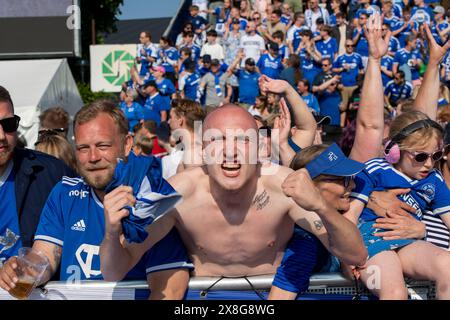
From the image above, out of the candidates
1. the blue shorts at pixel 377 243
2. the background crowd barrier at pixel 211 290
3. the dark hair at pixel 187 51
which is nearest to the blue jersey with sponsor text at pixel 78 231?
the background crowd barrier at pixel 211 290

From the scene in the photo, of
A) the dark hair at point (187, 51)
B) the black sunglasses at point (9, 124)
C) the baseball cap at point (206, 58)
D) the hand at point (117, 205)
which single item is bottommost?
the hand at point (117, 205)

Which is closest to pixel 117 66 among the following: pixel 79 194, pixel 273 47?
pixel 273 47

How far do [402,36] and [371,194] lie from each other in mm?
12289

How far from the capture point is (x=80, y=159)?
328cm

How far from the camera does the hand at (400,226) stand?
3.31 metres

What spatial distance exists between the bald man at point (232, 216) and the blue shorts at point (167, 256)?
46mm

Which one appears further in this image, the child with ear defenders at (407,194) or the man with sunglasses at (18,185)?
the man with sunglasses at (18,185)

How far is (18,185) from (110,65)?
14.1 meters

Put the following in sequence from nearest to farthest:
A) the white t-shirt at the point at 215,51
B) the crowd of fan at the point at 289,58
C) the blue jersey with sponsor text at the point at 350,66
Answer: the crowd of fan at the point at 289,58
the blue jersey with sponsor text at the point at 350,66
the white t-shirt at the point at 215,51

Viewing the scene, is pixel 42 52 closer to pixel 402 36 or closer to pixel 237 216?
pixel 237 216

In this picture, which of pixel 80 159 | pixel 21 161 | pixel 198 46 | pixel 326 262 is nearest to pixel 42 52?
pixel 21 161

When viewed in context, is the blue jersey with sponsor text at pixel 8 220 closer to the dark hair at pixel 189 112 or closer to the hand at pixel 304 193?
the hand at pixel 304 193

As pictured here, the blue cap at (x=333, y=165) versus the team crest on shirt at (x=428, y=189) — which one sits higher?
the blue cap at (x=333, y=165)

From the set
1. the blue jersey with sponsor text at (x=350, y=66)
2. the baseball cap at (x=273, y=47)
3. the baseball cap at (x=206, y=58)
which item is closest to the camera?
the blue jersey with sponsor text at (x=350, y=66)
